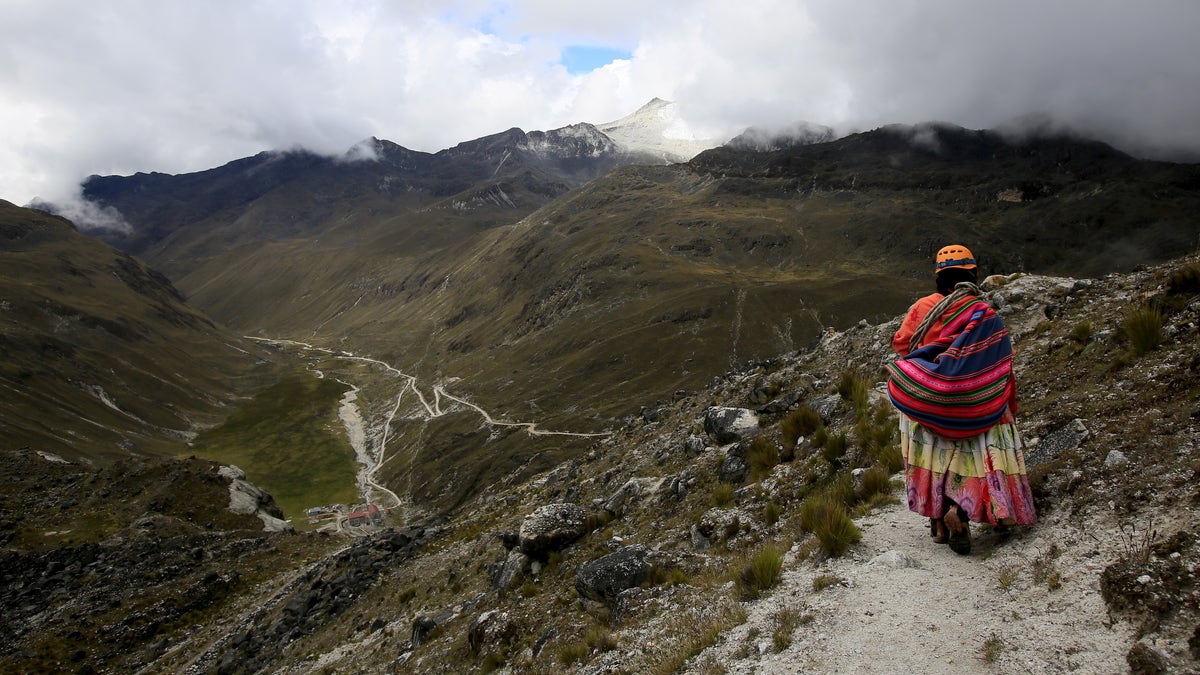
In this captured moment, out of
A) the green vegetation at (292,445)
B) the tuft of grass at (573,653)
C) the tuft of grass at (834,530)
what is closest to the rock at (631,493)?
the tuft of grass at (573,653)

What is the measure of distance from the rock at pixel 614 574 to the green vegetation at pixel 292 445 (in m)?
89.2

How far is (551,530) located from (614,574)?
5.15 metres

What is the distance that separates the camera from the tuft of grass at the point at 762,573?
826 cm

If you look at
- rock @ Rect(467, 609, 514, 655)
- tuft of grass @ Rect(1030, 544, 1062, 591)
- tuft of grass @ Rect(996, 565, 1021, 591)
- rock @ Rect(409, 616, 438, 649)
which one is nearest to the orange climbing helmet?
tuft of grass @ Rect(1030, 544, 1062, 591)

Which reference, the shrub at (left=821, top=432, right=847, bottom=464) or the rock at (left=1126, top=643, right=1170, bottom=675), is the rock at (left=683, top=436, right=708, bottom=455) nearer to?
the shrub at (left=821, top=432, right=847, bottom=464)

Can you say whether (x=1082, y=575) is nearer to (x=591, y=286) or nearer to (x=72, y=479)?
(x=72, y=479)

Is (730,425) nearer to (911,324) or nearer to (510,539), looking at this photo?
(510,539)

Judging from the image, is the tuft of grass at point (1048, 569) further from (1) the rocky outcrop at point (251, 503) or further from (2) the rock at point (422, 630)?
(1) the rocky outcrop at point (251, 503)

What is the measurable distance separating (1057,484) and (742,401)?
50.7 feet

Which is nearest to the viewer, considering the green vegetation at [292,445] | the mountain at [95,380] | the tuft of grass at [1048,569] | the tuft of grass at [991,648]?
the tuft of grass at [991,648]

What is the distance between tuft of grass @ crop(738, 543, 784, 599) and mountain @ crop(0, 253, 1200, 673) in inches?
1.4

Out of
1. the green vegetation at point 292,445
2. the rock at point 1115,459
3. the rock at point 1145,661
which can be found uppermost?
the rock at point 1115,459

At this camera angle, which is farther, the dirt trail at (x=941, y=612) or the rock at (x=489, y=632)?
the rock at (x=489, y=632)

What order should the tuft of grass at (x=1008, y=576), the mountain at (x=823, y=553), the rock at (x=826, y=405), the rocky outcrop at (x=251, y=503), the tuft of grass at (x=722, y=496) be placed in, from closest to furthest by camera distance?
the mountain at (x=823, y=553) → the tuft of grass at (x=1008, y=576) → the tuft of grass at (x=722, y=496) → the rock at (x=826, y=405) → the rocky outcrop at (x=251, y=503)
